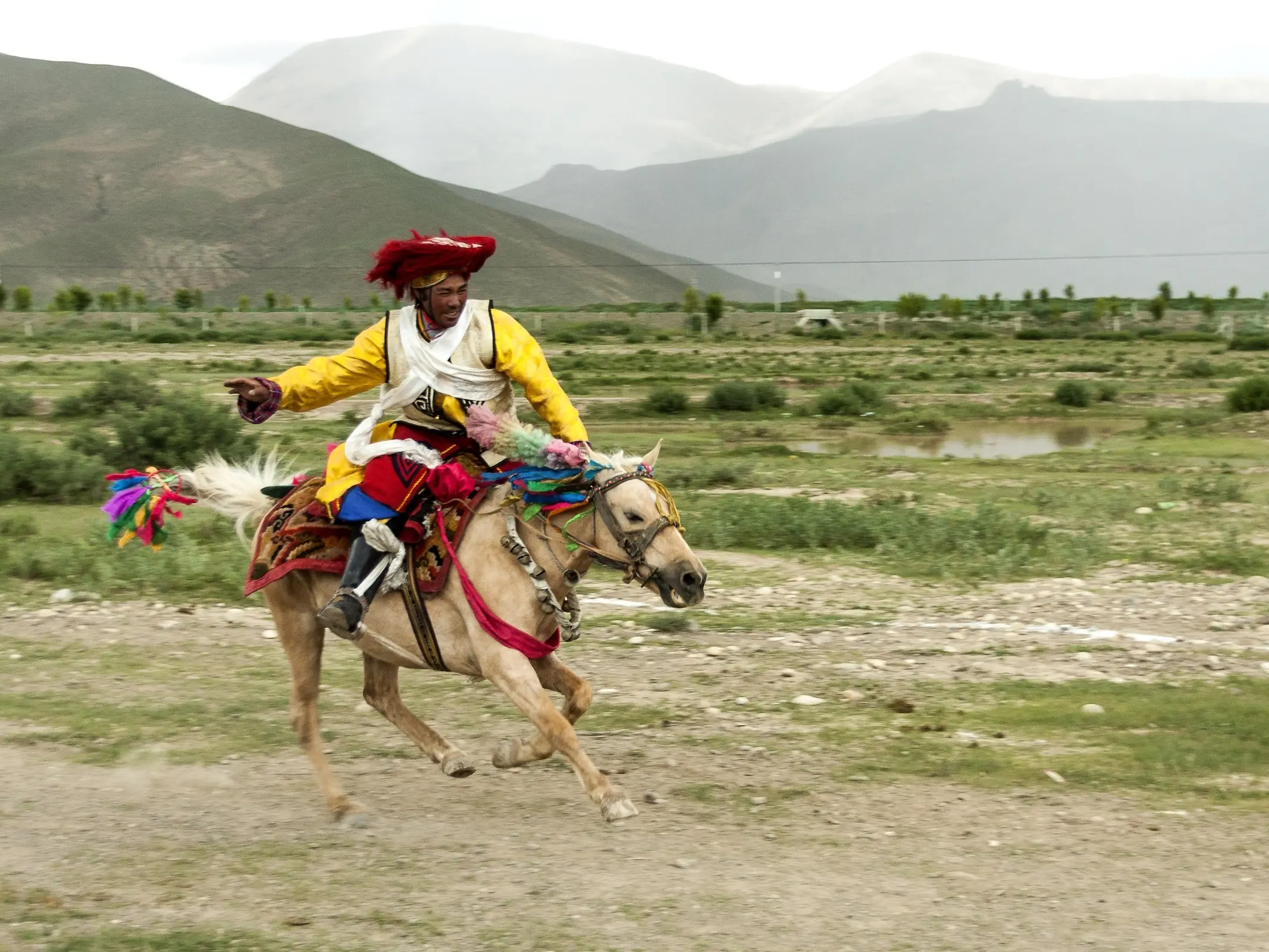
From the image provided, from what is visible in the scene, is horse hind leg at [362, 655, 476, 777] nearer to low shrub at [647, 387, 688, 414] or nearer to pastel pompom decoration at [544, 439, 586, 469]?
pastel pompom decoration at [544, 439, 586, 469]

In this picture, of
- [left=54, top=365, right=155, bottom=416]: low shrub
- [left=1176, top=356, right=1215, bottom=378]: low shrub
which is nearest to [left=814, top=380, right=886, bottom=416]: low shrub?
[left=1176, top=356, right=1215, bottom=378]: low shrub

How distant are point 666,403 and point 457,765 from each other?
2102 cm

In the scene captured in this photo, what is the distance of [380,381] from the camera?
6.39m

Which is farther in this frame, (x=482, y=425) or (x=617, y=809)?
(x=482, y=425)

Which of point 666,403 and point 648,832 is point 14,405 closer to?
point 666,403

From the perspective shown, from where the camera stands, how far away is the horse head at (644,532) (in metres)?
5.59

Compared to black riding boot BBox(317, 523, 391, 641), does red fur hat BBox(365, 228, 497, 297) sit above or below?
above

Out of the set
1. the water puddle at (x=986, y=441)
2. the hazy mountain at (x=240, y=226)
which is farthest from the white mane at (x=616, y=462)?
the hazy mountain at (x=240, y=226)

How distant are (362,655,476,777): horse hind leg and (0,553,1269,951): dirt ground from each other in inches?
7.3

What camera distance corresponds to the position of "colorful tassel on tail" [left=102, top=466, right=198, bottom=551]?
697 centimetres

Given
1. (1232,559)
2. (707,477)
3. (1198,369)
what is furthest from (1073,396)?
(1232,559)

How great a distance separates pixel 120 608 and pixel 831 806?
6148mm

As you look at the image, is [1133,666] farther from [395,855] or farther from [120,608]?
[120,608]

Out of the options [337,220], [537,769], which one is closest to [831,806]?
[537,769]
